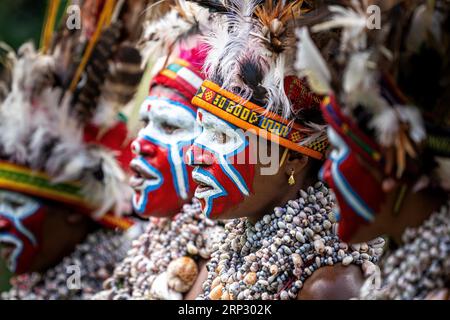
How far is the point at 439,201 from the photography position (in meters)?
2.36

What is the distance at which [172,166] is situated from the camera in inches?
150

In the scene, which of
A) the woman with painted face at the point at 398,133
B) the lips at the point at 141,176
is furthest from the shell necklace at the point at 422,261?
the lips at the point at 141,176

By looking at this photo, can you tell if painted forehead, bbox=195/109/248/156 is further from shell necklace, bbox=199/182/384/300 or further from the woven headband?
the woven headband

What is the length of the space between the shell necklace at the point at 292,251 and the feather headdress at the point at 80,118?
141 centimetres

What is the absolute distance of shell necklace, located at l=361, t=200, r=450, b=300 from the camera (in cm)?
231

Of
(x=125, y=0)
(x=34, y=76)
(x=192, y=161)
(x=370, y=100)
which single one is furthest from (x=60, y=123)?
(x=370, y=100)

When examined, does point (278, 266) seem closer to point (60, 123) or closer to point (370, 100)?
point (370, 100)

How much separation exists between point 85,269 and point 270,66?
1894 mm

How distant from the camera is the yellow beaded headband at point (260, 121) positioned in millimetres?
3080

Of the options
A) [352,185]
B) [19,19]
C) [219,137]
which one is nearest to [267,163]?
[219,137]

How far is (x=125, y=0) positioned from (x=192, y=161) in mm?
1536

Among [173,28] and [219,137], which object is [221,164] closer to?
[219,137]

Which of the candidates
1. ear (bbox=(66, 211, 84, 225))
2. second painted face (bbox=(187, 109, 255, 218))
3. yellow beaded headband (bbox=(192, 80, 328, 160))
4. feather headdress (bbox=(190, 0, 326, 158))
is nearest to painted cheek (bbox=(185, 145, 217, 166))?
second painted face (bbox=(187, 109, 255, 218))

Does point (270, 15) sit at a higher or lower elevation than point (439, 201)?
higher
